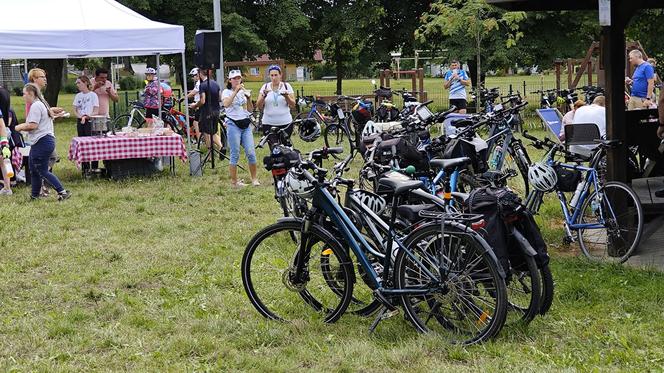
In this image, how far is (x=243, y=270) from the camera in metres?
5.53

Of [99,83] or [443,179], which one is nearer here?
[443,179]

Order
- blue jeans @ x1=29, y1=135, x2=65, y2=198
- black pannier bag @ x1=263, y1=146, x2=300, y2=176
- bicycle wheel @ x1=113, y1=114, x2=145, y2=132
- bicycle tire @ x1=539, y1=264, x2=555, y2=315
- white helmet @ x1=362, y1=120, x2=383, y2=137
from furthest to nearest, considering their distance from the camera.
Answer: bicycle wheel @ x1=113, y1=114, x2=145, y2=132, blue jeans @ x1=29, y1=135, x2=65, y2=198, white helmet @ x1=362, y1=120, x2=383, y2=137, black pannier bag @ x1=263, y1=146, x2=300, y2=176, bicycle tire @ x1=539, y1=264, x2=555, y2=315

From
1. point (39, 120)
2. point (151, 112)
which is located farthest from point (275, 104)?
point (151, 112)

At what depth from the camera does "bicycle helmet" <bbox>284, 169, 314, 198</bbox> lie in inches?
207

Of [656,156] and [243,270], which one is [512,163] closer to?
[656,156]

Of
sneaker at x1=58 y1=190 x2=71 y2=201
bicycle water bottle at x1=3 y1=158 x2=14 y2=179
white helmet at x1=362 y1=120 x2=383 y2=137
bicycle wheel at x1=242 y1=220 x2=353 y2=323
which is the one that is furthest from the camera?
bicycle water bottle at x1=3 y1=158 x2=14 y2=179

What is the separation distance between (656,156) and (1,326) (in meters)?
6.74

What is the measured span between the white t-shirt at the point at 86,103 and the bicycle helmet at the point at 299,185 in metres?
9.62

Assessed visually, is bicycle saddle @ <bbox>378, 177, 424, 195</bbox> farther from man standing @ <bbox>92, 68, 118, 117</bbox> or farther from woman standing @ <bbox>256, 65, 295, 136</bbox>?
man standing @ <bbox>92, 68, 118, 117</bbox>

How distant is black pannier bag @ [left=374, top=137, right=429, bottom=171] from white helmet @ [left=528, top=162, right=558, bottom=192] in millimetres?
924

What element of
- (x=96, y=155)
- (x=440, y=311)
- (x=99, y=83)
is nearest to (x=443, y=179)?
(x=440, y=311)

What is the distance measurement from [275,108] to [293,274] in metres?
5.90

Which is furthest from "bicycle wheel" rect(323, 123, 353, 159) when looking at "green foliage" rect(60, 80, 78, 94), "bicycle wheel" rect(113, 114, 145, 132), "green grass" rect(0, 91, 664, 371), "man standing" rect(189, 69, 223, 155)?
"green foliage" rect(60, 80, 78, 94)

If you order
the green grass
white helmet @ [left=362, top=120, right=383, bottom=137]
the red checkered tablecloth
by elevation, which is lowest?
the green grass
